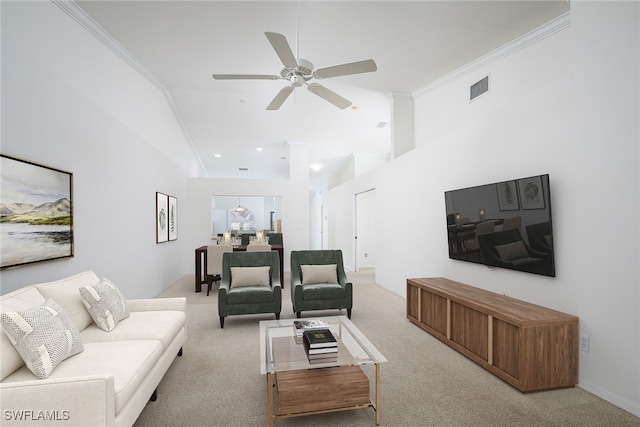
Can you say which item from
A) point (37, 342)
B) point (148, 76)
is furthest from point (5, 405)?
point (148, 76)

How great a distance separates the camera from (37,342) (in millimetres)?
1690

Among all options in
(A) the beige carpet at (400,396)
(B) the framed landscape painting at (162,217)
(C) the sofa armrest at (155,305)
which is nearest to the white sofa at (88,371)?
(C) the sofa armrest at (155,305)

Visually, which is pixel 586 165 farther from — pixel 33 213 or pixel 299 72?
pixel 33 213

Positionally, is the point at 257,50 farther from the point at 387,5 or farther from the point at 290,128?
the point at 290,128

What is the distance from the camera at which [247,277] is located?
4.12 meters

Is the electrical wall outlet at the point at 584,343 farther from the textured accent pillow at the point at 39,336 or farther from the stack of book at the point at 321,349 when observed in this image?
the textured accent pillow at the point at 39,336

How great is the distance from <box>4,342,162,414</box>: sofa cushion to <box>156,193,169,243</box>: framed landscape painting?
358 centimetres

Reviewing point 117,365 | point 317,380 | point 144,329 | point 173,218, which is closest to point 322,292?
point 317,380

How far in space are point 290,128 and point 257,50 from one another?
3225 millimetres

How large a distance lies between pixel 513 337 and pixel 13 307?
335cm

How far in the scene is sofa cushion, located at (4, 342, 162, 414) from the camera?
1.69m

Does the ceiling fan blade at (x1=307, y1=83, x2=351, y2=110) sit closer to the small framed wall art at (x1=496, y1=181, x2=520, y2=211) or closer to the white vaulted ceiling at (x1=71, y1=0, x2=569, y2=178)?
the white vaulted ceiling at (x1=71, y1=0, x2=569, y2=178)

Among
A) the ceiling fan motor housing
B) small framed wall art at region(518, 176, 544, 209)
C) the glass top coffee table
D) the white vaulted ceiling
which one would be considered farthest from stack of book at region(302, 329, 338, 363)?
the white vaulted ceiling

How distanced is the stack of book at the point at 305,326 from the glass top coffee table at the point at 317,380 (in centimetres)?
12
